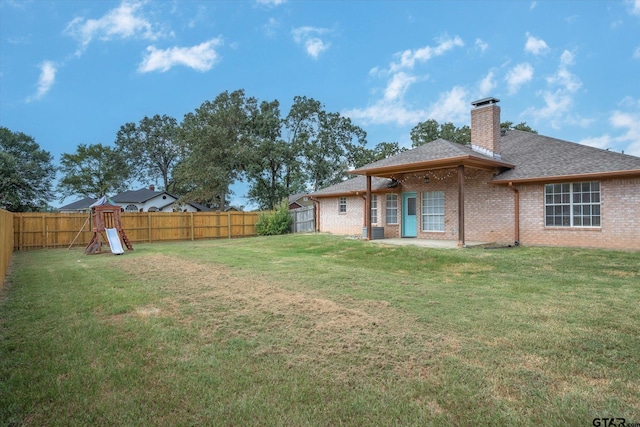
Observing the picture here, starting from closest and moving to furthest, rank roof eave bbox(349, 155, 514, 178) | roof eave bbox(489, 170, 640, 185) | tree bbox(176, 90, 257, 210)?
1. roof eave bbox(489, 170, 640, 185)
2. roof eave bbox(349, 155, 514, 178)
3. tree bbox(176, 90, 257, 210)

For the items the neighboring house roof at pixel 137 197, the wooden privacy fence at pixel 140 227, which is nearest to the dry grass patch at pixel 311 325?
the wooden privacy fence at pixel 140 227

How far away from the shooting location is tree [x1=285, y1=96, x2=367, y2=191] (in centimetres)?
3534

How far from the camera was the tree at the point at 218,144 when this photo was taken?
31562 millimetres

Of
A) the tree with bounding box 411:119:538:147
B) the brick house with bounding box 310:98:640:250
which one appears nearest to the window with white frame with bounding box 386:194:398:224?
the brick house with bounding box 310:98:640:250

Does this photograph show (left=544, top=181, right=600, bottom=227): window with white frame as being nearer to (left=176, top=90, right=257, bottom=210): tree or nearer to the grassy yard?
the grassy yard

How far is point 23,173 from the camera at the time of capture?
3084 centimetres

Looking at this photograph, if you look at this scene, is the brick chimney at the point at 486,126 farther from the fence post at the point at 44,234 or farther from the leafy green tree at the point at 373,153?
the fence post at the point at 44,234

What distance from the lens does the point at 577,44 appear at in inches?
558

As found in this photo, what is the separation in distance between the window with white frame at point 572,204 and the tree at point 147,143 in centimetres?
4211

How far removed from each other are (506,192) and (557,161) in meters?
1.99

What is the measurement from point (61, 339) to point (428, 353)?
4249 mm

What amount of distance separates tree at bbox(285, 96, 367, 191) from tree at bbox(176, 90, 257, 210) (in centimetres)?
438

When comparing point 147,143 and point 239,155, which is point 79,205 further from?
point 239,155

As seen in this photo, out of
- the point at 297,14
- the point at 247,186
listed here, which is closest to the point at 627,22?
the point at 297,14
